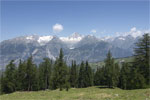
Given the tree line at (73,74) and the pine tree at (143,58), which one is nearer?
the pine tree at (143,58)

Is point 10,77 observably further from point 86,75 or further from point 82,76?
point 86,75

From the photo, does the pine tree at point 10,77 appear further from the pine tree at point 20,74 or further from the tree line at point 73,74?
the pine tree at point 20,74

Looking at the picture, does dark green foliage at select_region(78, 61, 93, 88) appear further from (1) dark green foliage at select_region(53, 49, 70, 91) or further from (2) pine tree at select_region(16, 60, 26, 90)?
(1) dark green foliage at select_region(53, 49, 70, 91)

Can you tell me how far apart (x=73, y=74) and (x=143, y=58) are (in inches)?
2486

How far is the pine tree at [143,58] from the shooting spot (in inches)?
1427

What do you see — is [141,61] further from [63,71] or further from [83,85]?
[83,85]

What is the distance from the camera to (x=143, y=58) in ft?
122

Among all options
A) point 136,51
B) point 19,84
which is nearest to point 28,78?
point 19,84

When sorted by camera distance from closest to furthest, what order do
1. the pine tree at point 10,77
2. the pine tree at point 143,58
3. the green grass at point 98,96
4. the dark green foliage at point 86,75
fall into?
the green grass at point 98,96
the pine tree at point 143,58
the pine tree at point 10,77
the dark green foliage at point 86,75

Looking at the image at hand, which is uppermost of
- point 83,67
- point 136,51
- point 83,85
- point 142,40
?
point 142,40

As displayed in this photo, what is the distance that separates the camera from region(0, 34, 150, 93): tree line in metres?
37.6

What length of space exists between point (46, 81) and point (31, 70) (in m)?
15.6

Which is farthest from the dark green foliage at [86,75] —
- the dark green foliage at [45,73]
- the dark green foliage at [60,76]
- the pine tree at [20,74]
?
the dark green foliage at [60,76]

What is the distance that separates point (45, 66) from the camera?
75.1m
